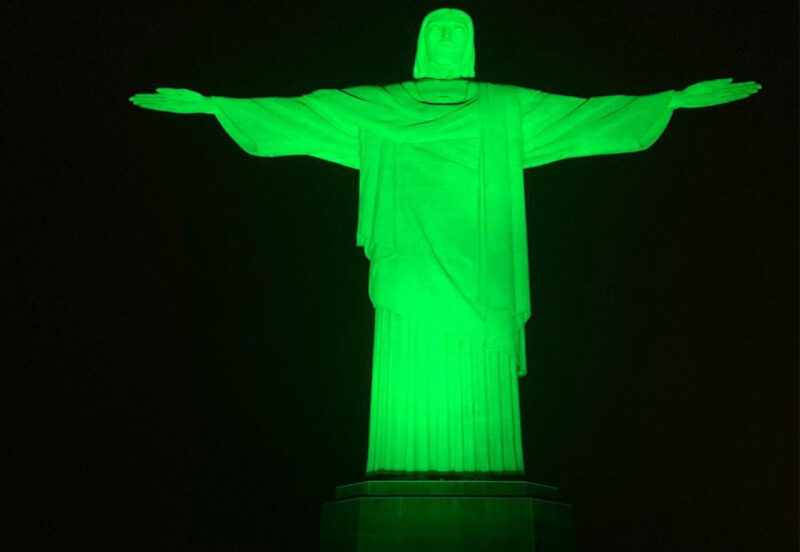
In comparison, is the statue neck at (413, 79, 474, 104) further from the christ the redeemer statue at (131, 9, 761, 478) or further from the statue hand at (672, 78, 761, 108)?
the statue hand at (672, 78, 761, 108)

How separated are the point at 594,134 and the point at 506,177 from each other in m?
0.78

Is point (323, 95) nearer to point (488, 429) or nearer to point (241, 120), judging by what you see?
point (241, 120)

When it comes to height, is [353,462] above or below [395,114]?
below

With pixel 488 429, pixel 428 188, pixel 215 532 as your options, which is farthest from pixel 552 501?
pixel 215 532

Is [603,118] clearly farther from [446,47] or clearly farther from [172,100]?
[172,100]

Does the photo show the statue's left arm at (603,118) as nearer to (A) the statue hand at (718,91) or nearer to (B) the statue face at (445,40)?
(A) the statue hand at (718,91)

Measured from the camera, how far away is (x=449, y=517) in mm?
5180

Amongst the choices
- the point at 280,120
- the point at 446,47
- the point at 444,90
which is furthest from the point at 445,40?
the point at 280,120

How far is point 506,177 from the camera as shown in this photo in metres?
6.11

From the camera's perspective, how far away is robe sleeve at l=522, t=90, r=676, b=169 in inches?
249

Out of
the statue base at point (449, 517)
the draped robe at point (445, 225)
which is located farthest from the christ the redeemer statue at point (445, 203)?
the statue base at point (449, 517)

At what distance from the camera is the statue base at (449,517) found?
16.8ft

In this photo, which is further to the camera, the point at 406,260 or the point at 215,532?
the point at 215,532

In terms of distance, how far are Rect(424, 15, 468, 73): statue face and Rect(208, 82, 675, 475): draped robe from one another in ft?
1.12
